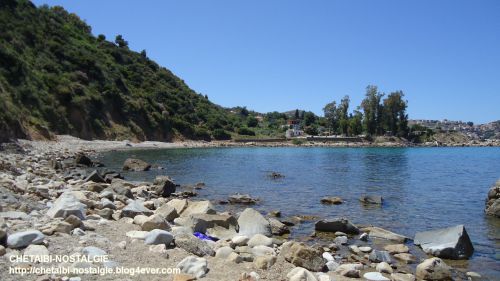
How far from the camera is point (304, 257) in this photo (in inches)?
327

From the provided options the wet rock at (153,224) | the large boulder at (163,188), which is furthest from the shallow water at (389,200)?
the wet rock at (153,224)

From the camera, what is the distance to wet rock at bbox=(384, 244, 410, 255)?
10.4 meters

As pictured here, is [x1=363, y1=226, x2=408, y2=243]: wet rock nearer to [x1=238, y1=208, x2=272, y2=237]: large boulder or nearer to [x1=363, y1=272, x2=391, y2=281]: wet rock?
[x1=238, y1=208, x2=272, y2=237]: large boulder

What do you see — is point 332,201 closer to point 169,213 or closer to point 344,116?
point 169,213

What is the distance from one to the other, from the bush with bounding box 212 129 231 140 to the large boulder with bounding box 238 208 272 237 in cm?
9903

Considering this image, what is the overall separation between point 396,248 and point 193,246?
563 cm

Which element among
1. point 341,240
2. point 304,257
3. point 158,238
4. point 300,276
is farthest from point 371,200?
point 158,238

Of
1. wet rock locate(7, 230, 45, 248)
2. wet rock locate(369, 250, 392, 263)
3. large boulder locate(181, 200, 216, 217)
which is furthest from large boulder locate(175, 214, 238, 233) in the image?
wet rock locate(7, 230, 45, 248)

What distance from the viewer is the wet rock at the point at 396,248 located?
10352 mm

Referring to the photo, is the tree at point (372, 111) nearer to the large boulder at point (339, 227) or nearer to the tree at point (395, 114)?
the tree at point (395, 114)

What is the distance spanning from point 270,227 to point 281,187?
1253cm

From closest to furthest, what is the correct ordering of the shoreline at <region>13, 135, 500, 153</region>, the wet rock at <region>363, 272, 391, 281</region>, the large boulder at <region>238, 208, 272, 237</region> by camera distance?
the wet rock at <region>363, 272, 391, 281</region>, the large boulder at <region>238, 208, 272, 237</region>, the shoreline at <region>13, 135, 500, 153</region>

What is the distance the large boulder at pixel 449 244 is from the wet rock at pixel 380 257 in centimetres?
161

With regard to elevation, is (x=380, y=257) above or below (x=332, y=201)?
above
